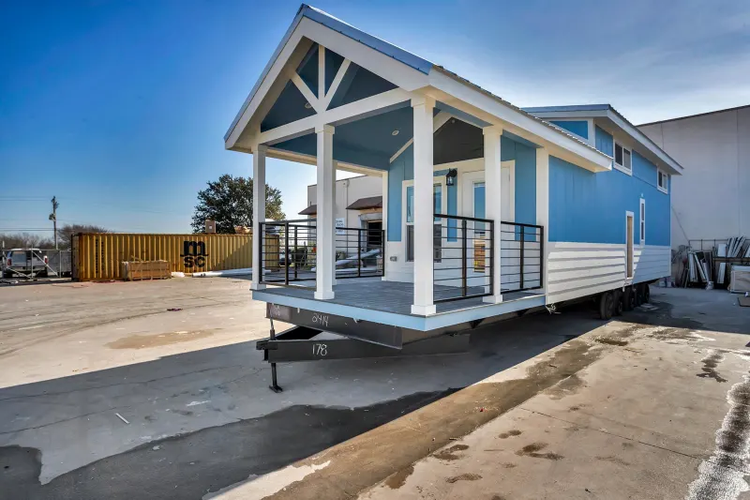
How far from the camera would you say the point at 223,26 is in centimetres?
977

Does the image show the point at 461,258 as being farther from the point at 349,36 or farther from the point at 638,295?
the point at 638,295

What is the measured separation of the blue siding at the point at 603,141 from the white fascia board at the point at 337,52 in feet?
20.3

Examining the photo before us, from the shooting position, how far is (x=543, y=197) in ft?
20.5

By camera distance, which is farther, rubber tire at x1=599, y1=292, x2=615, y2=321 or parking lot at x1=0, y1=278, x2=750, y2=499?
rubber tire at x1=599, y1=292, x2=615, y2=321

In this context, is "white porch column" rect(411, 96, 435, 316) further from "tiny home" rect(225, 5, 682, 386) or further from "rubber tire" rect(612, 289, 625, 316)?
"rubber tire" rect(612, 289, 625, 316)

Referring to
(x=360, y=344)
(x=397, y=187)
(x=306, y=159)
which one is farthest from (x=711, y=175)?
(x=360, y=344)

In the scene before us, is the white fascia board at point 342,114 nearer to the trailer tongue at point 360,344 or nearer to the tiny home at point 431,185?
the tiny home at point 431,185

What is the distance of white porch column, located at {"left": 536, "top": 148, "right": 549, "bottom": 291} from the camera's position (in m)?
6.11

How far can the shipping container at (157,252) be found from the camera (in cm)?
1988

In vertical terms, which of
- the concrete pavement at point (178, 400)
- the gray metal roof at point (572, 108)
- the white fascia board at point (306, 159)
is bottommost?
the concrete pavement at point (178, 400)

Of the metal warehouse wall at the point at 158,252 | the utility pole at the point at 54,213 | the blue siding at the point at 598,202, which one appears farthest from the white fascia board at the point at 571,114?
the utility pole at the point at 54,213

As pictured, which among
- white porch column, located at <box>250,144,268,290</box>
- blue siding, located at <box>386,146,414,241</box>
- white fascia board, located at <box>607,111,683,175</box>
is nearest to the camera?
white porch column, located at <box>250,144,268,290</box>

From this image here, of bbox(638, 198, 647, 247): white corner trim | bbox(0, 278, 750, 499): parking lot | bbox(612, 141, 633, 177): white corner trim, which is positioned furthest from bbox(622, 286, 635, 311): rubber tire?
bbox(612, 141, 633, 177): white corner trim

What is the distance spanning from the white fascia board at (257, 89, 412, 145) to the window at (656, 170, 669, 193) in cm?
1182
